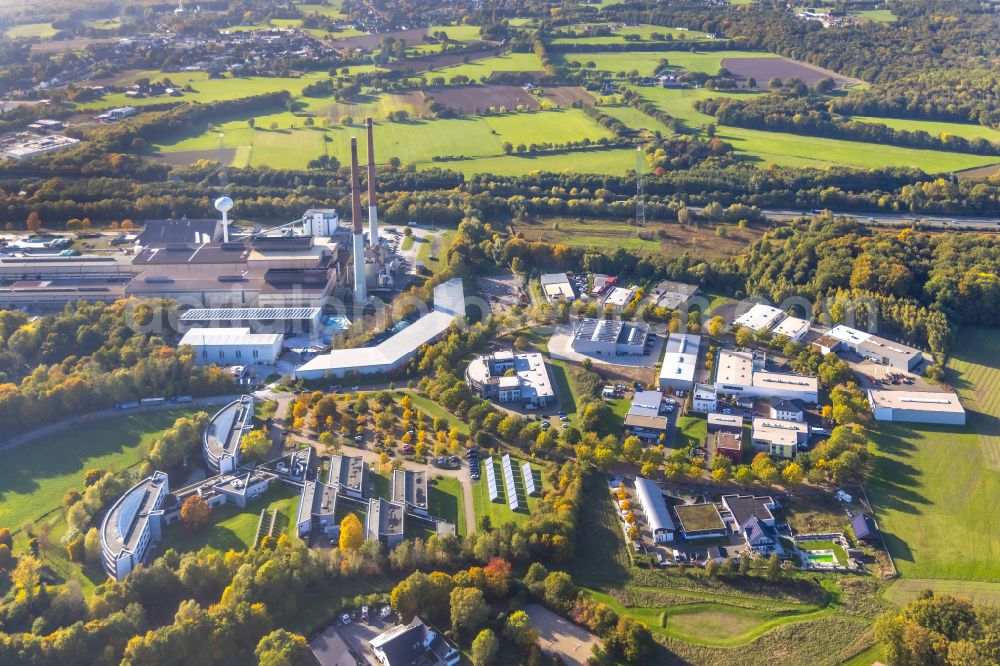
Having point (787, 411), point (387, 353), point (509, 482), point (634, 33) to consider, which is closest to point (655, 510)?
point (509, 482)

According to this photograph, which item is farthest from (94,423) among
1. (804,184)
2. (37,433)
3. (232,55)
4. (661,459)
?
(232,55)

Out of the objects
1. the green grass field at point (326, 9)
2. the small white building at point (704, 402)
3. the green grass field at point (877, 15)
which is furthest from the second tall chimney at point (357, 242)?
the green grass field at point (877, 15)

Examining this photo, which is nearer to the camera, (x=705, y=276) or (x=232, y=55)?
(x=705, y=276)

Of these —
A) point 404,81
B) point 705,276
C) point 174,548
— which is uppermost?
point 404,81

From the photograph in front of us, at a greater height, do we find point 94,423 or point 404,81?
point 404,81

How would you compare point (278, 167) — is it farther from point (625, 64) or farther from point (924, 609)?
point (924, 609)

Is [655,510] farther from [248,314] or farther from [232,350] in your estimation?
[248,314]

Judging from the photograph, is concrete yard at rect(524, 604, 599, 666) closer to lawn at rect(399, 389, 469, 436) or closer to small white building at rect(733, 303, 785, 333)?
lawn at rect(399, 389, 469, 436)


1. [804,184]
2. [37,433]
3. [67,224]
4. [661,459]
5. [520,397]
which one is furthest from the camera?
[804,184]
